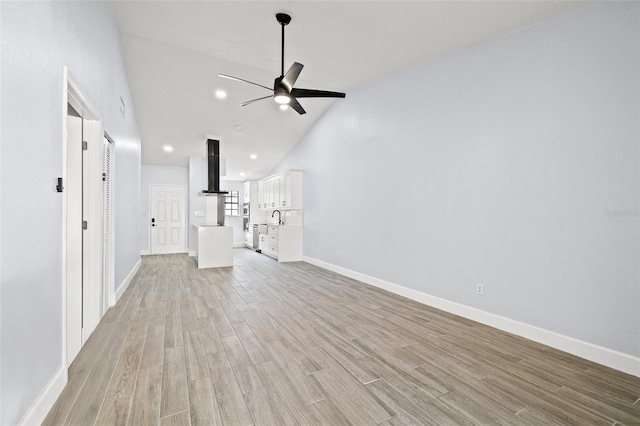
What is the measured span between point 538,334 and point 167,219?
8875mm

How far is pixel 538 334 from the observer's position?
2639mm

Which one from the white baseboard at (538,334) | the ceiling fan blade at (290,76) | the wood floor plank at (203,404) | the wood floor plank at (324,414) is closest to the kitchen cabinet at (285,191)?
the white baseboard at (538,334)

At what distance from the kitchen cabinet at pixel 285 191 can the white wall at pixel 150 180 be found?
280 cm

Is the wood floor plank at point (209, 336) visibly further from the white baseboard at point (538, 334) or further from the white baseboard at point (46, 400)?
the white baseboard at point (538, 334)

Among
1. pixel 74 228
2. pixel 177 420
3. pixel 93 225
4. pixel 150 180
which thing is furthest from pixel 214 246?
pixel 177 420

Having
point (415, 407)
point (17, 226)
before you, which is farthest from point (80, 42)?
point (415, 407)

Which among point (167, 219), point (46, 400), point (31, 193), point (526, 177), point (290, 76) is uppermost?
point (290, 76)

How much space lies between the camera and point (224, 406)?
168cm

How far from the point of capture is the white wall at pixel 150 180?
819 centimetres

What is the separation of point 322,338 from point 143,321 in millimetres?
1930

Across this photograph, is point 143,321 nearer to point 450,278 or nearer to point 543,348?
point 450,278

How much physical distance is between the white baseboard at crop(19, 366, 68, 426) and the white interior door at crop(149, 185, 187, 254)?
7186mm

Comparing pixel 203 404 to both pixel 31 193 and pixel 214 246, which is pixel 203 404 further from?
pixel 214 246

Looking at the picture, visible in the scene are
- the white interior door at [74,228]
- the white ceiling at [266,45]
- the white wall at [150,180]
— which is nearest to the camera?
the white interior door at [74,228]
